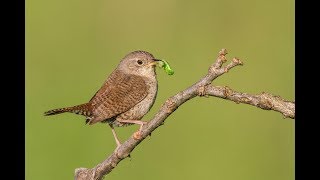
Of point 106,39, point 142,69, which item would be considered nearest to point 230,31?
point 106,39

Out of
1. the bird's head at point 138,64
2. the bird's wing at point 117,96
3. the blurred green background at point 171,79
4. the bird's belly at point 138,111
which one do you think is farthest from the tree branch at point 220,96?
the blurred green background at point 171,79

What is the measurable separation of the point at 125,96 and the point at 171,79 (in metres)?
3.12

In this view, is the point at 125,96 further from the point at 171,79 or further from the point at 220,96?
the point at 171,79

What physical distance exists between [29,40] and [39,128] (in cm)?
178

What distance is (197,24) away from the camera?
343 inches

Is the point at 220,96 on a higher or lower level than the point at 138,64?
lower

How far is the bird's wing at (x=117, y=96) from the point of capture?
4.68 m

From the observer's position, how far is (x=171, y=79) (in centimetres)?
802

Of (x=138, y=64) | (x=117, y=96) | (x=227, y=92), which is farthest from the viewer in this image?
(x=138, y=64)

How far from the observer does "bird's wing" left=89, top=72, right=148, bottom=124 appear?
4676mm

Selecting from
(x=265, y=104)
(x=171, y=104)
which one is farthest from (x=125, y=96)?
(x=265, y=104)

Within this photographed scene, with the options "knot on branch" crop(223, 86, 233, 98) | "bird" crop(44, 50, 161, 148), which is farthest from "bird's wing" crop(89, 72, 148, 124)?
"knot on branch" crop(223, 86, 233, 98)

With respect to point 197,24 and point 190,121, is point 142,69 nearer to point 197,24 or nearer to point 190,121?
point 190,121

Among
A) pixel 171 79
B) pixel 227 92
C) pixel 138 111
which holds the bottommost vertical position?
pixel 138 111
